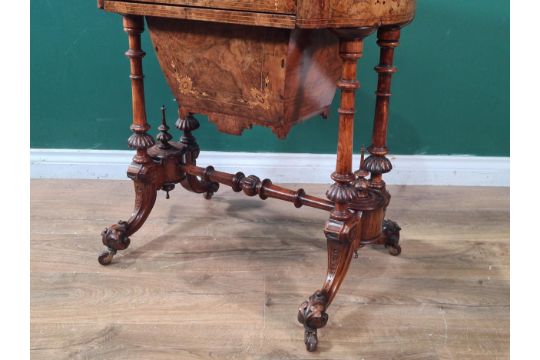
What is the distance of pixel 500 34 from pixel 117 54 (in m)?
1.73

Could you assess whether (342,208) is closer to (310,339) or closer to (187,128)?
(310,339)

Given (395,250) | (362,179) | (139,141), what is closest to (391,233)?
(395,250)

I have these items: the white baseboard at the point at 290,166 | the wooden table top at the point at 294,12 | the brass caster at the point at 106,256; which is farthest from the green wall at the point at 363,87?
the wooden table top at the point at 294,12

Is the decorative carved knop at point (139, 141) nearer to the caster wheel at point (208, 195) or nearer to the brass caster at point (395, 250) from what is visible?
the caster wheel at point (208, 195)

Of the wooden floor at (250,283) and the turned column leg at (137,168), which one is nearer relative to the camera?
the wooden floor at (250,283)

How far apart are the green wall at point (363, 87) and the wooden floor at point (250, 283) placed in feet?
0.94

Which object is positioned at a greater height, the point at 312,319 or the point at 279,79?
the point at 279,79

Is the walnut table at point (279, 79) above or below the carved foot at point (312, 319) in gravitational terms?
above

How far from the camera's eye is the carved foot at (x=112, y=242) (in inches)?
74.1

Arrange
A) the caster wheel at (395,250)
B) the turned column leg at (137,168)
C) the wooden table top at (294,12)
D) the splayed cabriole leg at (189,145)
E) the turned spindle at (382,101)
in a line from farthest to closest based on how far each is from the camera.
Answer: the splayed cabriole leg at (189,145) < the caster wheel at (395,250) < the turned column leg at (137,168) < the turned spindle at (382,101) < the wooden table top at (294,12)

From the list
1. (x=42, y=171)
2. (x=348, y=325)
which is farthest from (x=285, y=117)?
(x=42, y=171)

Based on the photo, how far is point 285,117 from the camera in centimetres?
165

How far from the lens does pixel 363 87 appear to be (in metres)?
2.43

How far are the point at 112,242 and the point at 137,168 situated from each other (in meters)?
0.28
